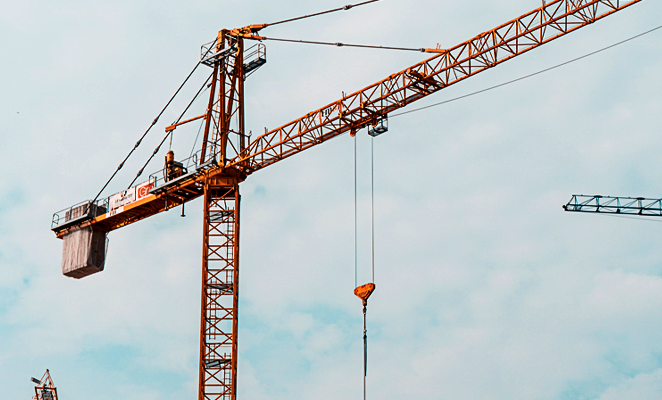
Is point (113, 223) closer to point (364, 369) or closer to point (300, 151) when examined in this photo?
point (300, 151)

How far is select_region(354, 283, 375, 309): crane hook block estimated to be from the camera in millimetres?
60531

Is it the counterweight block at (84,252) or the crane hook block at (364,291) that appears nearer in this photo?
the crane hook block at (364,291)

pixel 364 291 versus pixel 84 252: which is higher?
pixel 84 252

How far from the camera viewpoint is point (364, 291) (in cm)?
6088

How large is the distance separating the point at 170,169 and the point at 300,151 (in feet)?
31.2

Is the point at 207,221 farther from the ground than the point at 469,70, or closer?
closer

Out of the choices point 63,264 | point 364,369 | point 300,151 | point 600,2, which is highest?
point 600,2

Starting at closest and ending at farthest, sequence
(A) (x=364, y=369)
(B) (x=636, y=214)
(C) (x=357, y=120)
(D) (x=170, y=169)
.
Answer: (A) (x=364, y=369)
(C) (x=357, y=120)
(D) (x=170, y=169)
(B) (x=636, y=214)

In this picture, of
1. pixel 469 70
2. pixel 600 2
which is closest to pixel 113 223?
pixel 469 70

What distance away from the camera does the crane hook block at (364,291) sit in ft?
199

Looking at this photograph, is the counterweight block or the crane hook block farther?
the counterweight block

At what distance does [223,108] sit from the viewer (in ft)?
236

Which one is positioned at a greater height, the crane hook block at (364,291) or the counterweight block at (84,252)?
the counterweight block at (84,252)

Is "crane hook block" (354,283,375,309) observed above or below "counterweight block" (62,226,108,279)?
below
